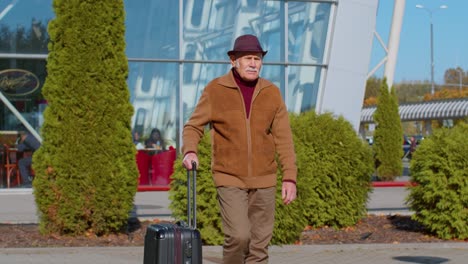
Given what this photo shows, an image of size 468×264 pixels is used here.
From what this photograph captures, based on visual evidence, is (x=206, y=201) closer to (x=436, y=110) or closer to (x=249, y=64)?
(x=249, y=64)

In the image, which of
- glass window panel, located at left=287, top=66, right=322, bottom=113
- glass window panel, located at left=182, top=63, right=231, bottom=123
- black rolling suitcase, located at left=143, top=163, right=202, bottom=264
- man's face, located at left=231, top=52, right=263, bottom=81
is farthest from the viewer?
glass window panel, located at left=287, top=66, right=322, bottom=113

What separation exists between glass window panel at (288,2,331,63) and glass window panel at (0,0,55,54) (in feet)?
19.1

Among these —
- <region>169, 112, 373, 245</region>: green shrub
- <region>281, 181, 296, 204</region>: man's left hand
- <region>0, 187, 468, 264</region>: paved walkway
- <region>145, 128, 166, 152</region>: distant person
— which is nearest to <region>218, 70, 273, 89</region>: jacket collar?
<region>281, 181, 296, 204</region>: man's left hand

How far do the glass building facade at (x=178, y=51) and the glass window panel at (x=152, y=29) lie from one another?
0.07 feet

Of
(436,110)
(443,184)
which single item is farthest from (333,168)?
(436,110)

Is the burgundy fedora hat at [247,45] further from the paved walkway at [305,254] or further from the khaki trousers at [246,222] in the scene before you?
the paved walkway at [305,254]

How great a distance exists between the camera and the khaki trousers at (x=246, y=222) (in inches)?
A: 246

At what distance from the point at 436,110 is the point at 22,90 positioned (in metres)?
42.6

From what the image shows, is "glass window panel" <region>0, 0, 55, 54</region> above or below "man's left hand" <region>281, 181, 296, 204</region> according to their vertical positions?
above

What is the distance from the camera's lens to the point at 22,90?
20.9 metres

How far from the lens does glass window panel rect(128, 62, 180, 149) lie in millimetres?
21969

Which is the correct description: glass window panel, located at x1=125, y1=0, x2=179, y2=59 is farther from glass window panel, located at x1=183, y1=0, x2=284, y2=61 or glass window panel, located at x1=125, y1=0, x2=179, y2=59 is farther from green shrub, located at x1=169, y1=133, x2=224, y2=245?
green shrub, located at x1=169, y1=133, x2=224, y2=245

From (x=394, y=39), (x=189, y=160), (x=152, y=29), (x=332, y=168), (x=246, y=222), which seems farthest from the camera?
(x=394, y=39)

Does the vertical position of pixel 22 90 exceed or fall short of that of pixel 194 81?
it falls short
